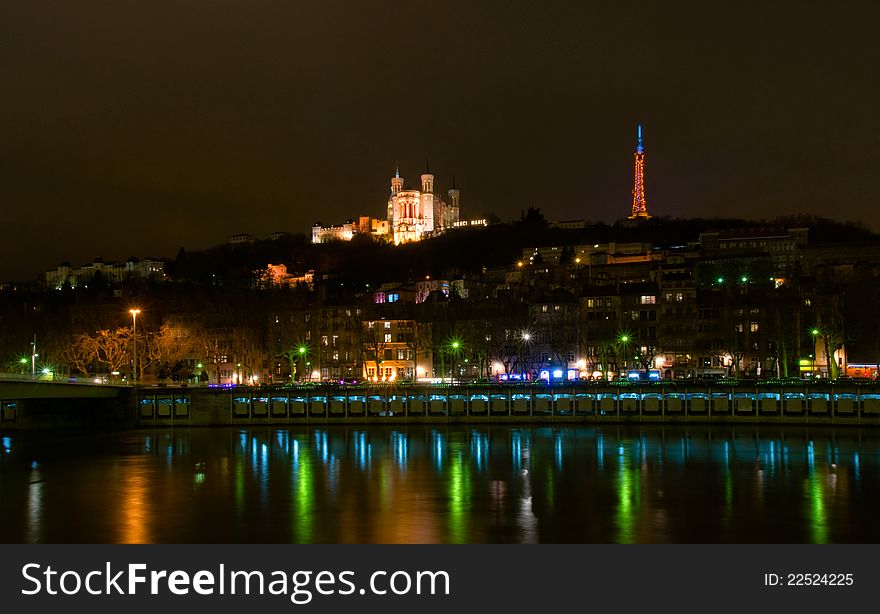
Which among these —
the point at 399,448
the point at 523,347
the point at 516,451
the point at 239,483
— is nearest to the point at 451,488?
the point at 239,483

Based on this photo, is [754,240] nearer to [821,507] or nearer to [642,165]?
[642,165]

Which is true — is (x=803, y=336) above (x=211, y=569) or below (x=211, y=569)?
above

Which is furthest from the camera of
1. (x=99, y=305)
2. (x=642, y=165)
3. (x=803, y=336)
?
(x=642, y=165)

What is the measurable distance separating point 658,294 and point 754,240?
1428 inches

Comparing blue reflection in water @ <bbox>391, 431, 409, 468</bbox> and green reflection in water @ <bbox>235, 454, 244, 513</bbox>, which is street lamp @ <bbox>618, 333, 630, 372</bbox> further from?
green reflection in water @ <bbox>235, 454, 244, 513</bbox>

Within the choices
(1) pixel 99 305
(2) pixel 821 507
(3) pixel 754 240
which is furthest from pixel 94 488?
(3) pixel 754 240

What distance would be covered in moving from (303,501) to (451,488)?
607cm

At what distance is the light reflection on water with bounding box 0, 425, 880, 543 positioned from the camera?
1125 inches

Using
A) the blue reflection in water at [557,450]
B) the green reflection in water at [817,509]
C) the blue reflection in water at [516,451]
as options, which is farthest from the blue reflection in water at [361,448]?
the green reflection in water at [817,509]

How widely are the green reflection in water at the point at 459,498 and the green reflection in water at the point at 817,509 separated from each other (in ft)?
34.9

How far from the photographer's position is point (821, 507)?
104 feet

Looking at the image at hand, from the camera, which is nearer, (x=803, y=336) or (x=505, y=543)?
(x=505, y=543)

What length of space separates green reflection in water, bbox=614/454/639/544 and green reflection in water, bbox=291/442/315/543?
9.67m

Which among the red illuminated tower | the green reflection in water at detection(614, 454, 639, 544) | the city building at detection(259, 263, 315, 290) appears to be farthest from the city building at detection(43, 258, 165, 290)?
the green reflection in water at detection(614, 454, 639, 544)
